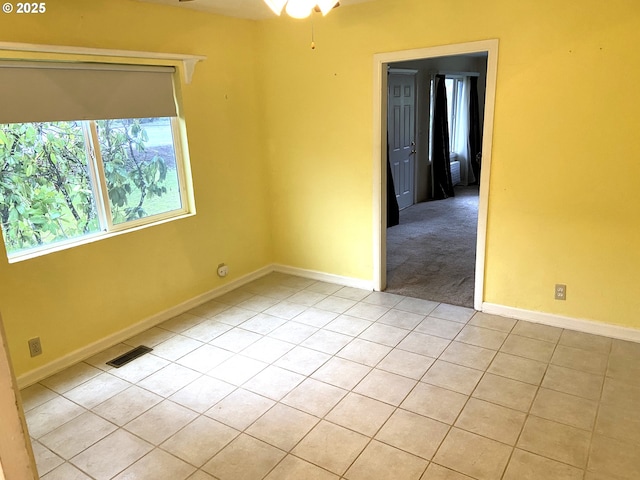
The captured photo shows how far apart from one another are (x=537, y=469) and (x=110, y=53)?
334cm

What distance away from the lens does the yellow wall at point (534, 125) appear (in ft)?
9.24

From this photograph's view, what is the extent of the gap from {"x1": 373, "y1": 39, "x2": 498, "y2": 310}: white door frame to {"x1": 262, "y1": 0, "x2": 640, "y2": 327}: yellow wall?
51mm

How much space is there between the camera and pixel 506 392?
258 cm

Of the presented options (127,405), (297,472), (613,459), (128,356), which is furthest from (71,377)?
(613,459)

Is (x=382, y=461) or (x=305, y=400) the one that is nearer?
(x=382, y=461)

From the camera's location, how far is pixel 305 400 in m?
2.58

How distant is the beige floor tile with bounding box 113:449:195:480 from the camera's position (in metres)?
2.07

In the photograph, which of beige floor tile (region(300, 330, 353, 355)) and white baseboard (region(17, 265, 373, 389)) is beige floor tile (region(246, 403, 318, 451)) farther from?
white baseboard (region(17, 265, 373, 389))

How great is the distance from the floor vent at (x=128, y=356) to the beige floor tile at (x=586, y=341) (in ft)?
9.32

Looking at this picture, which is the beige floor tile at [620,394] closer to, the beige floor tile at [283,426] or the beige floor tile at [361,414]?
the beige floor tile at [361,414]

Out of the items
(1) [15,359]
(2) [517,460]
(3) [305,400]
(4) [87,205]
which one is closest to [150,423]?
(3) [305,400]

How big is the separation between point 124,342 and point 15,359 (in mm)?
702

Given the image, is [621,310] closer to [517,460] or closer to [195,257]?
[517,460]

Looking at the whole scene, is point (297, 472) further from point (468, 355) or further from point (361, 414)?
point (468, 355)
